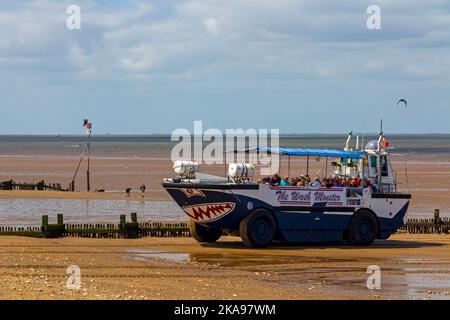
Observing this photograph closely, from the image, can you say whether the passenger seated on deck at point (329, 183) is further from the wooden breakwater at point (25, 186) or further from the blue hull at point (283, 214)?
the wooden breakwater at point (25, 186)

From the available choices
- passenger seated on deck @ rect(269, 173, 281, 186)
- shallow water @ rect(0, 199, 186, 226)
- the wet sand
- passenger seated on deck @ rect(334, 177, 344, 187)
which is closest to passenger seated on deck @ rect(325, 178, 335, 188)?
passenger seated on deck @ rect(334, 177, 344, 187)

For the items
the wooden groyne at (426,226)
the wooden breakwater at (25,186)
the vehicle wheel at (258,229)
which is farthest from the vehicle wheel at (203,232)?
the wooden breakwater at (25,186)

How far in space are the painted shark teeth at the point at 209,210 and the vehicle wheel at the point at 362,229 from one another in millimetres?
4882

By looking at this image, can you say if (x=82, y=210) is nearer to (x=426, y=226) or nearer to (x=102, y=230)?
(x=102, y=230)

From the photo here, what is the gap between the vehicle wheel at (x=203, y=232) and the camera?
3319 cm

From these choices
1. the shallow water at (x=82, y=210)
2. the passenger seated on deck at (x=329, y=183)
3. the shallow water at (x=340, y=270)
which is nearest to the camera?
the shallow water at (x=340, y=270)

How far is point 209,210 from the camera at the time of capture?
31.0 metres

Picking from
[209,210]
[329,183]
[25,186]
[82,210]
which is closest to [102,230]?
[209,210]

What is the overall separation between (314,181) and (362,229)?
2.39 metres

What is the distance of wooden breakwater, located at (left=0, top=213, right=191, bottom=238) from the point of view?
3356cm

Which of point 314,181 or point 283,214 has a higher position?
point 314,181

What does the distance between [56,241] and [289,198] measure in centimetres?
752
